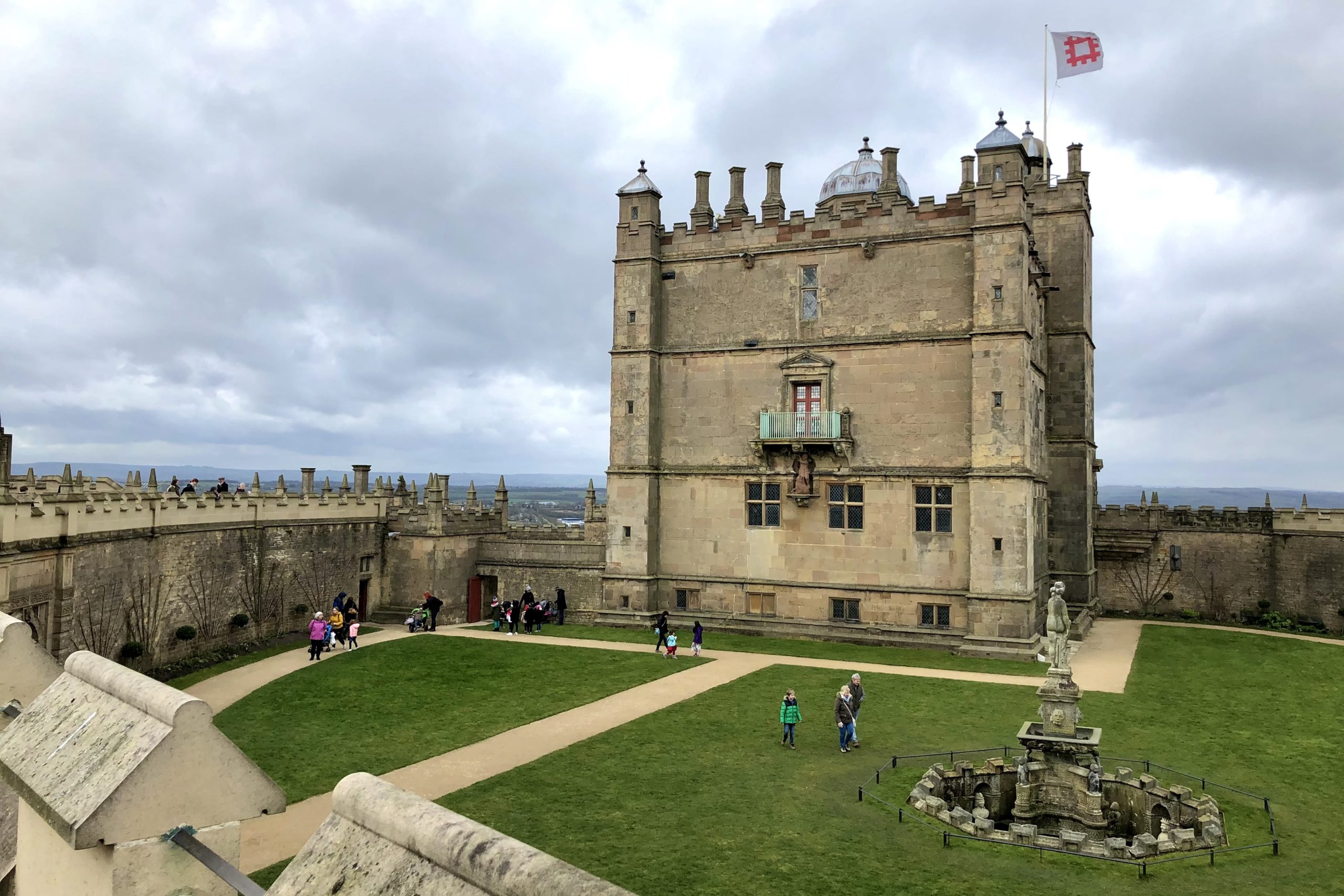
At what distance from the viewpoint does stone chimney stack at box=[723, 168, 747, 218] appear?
1469 inches

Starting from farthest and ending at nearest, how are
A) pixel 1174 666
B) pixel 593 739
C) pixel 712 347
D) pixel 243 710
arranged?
pixel 712 347
pixel 1174 666
pixel 243 710
pixel 593 739

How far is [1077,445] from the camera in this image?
39062 mm

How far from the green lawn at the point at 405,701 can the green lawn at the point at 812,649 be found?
3.48 m

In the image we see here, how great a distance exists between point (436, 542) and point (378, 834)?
1482 inches

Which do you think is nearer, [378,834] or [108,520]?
[378,834]

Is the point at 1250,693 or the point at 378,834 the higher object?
the point at 378,834

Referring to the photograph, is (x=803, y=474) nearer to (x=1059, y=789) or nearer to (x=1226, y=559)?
(x=1059, y=789)

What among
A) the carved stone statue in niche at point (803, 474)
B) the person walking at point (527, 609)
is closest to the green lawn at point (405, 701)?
the person walking at point (527, 609)

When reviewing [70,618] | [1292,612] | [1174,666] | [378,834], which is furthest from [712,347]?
[378,834]

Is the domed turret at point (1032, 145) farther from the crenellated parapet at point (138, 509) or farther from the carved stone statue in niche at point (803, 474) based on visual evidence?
the crenellated parapet at point (138, 509)

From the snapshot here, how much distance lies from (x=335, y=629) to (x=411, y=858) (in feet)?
104

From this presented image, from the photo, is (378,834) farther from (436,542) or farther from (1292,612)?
(1292,612)

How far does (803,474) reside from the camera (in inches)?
1375

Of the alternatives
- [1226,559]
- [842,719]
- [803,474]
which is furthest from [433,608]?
[1226,559]
